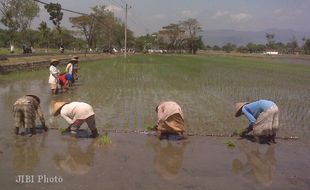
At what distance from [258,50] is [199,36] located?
108 feet

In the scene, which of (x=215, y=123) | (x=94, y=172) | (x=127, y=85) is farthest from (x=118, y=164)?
(x=127, y=85)

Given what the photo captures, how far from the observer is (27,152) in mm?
8422

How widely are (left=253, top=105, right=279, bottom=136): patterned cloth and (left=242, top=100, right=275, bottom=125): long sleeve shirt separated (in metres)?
0.11

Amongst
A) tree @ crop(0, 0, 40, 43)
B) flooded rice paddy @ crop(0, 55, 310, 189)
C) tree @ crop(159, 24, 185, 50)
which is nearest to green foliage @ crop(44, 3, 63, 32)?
tree @ crop(0, 0, 40, 43)

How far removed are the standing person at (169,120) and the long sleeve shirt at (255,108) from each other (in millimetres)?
1569

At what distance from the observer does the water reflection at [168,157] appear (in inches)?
300

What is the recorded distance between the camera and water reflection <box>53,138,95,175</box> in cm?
754

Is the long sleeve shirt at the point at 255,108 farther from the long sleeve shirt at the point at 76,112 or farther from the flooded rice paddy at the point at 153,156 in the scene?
the long sleeve shirt at the point at 76,112

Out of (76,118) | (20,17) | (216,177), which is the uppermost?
(20,17)

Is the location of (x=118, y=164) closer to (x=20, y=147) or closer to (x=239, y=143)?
(x=20, y=147)

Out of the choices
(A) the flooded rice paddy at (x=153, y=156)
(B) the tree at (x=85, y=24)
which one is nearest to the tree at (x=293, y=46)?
(B) the tree at (x=85, y=24)

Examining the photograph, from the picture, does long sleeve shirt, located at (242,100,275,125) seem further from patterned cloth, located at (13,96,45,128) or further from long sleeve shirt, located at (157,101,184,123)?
patterned cloth, located at (13,96,45,128)

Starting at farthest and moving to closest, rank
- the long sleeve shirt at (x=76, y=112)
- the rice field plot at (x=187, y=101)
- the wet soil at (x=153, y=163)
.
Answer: the rice field plot at (x=187, y=101) < the long sleeve shirt at (x=76, y=112) < the wet soil at (x=153, y=163)

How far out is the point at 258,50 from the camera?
5123 inches
